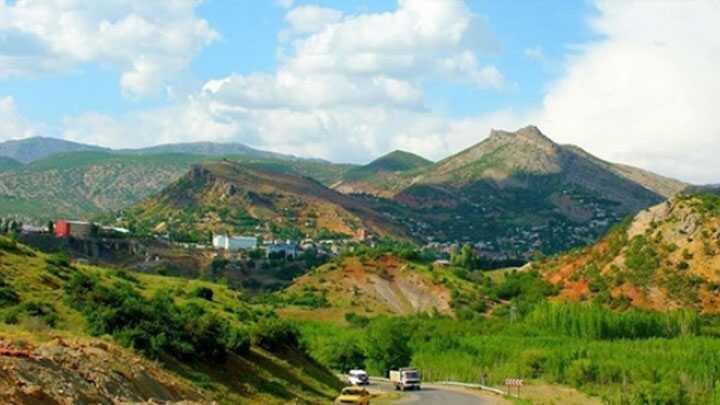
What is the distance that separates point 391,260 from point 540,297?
3172cm

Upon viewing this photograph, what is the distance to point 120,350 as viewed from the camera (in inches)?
1569

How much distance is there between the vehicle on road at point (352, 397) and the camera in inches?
2176

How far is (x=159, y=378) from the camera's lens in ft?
130

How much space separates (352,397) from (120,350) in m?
19.2

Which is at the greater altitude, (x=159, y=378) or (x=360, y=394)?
(x=159, y=378)

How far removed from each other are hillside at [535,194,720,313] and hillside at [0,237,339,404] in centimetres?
9934

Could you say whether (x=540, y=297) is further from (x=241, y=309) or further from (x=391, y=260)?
(x=241, y=309)

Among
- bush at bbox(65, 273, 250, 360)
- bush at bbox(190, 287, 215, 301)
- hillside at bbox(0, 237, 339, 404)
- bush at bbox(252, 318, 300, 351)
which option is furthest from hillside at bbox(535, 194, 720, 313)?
bush at bbox(65, 273, 250, 360)

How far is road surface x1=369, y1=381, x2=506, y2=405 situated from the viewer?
68562 millimetres

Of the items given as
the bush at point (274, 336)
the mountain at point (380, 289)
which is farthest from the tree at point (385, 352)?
the mountain at point (380, 289)

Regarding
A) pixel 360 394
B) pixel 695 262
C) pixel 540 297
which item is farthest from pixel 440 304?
pixel 360 394

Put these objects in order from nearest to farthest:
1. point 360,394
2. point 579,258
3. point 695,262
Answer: point 360,394, point 695,262, point 579,258

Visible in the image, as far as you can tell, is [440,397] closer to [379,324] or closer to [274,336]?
[274,336]

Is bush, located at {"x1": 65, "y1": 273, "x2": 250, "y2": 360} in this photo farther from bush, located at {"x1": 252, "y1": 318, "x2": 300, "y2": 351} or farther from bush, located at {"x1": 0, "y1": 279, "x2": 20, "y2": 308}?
bush, located at {"x1": 252, "y1": 318, "x2": 300, "y2": 351}
